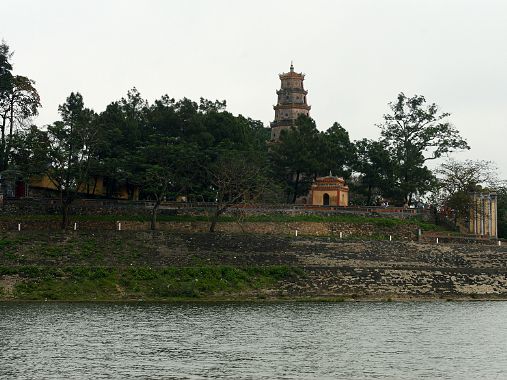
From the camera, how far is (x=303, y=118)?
91000 millimetres

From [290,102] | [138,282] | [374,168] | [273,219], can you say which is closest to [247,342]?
[138,282]

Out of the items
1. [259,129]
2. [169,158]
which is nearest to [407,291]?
[169,158]

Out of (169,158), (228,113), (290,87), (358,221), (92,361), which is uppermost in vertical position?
(290,87)

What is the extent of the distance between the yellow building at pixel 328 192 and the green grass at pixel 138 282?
25747mm

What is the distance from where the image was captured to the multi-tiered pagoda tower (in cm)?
10300

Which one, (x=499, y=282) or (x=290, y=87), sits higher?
(x=290, y=87)

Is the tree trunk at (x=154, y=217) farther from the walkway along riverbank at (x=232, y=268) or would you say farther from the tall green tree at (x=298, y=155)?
the tall green tree at (x=298, y=155)

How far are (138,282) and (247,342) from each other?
2135 centimetres

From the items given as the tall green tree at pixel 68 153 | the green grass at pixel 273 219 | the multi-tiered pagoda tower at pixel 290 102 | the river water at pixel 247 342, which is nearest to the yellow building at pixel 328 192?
the green grass at pixel 273 219

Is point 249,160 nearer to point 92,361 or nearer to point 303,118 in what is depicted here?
point 303,118

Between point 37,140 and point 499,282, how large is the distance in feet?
128

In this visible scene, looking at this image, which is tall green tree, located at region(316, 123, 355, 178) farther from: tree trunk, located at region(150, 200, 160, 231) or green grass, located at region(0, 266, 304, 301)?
green grass, located at region(0, 266, 304, 301)

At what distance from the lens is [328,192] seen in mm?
85938

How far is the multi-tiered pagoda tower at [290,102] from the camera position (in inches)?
4055
